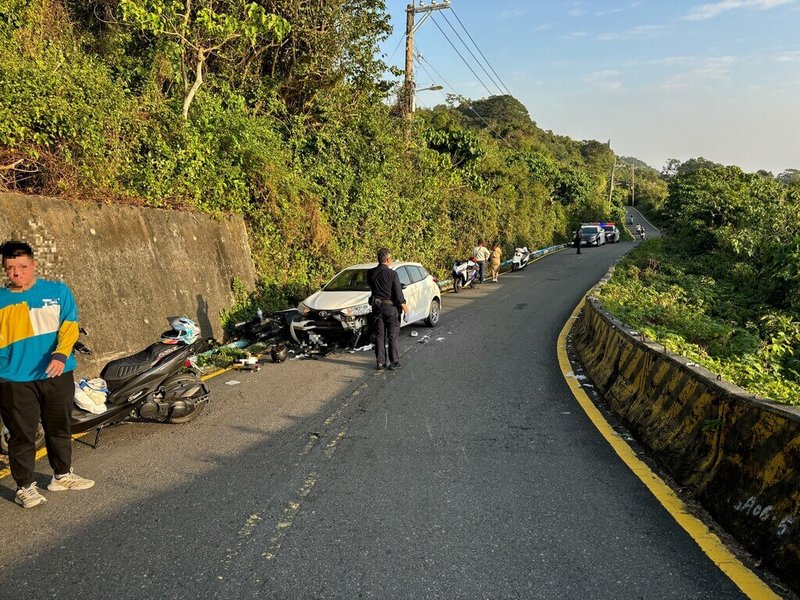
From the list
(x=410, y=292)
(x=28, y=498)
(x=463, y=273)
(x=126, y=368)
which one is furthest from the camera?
(x=463, y=273)

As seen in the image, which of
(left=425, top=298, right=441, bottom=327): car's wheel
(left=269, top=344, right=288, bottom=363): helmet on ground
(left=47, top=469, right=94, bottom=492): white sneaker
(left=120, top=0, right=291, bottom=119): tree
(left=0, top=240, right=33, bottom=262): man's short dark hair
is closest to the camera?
(left=0, top=240, right=33, bottom=262): man's short dark hair

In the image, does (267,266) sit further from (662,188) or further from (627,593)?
(662,188)

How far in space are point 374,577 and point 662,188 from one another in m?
130

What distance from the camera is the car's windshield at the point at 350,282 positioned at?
36.1ft

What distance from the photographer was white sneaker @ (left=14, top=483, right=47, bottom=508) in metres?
4.12

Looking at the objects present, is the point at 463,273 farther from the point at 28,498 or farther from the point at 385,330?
the point at 28,498

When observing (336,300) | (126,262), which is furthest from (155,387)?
(336,300)

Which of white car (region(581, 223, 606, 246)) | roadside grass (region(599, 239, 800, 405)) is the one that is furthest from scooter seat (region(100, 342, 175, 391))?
white car (region(581, 223, 606, 246))

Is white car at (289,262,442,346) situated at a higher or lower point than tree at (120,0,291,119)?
lower

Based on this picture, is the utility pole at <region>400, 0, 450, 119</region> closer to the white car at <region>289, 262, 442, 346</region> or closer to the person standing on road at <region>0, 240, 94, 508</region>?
A: the white car at <region>289, 262, 442, 346</region>

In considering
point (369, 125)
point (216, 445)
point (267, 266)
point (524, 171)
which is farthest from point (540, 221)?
point (216, 445)

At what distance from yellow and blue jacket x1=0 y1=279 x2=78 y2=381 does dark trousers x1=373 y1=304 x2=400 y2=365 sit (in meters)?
4.98

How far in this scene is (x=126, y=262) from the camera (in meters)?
8.70

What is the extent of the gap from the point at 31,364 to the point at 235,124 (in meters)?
8.99
